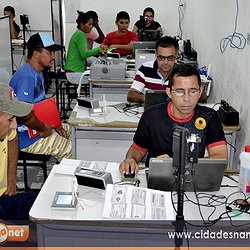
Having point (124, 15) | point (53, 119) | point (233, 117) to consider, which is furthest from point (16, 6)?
point (233, 117)

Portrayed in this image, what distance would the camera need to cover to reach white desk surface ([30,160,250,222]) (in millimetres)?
1782

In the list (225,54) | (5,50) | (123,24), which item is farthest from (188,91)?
(123,24)

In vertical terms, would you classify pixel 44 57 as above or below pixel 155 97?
above

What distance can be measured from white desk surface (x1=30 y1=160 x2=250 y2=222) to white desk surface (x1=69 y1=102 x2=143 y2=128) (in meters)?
0.95

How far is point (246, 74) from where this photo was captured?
3.27 m

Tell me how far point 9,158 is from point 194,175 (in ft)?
3.75

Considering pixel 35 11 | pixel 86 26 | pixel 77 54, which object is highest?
pixel 35 11

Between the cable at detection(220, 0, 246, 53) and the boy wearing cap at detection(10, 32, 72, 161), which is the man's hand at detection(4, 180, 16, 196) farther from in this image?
the cable at detection(220, 0, 246, 53)

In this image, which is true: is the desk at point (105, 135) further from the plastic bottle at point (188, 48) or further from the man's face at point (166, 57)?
the plastic bottle at point (188, 48)

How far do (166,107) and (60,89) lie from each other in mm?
3652

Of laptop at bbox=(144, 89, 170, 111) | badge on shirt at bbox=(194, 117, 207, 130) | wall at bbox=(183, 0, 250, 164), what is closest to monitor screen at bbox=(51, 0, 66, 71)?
wall at bbox=(183, 0, 250, 164)

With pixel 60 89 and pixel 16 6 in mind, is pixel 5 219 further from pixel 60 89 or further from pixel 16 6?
pixel 16 6

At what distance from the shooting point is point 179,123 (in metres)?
2.37

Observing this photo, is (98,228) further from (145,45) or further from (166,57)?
(145,45)
